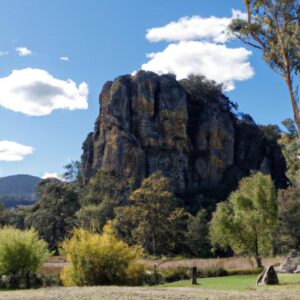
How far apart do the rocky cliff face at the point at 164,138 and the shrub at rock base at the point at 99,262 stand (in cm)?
5215

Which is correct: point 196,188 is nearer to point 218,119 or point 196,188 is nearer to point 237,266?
point 218,119

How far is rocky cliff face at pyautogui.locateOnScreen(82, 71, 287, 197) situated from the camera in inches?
3214

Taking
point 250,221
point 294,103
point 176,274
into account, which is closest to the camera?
point 294,103

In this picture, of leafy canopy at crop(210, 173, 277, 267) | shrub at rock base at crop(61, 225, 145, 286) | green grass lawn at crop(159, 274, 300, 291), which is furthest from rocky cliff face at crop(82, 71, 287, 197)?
shrub at rock base at crop(61, 225, 145, 286)

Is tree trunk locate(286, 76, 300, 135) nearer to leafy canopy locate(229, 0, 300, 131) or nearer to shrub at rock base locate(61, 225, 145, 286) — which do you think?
leafy canopy locate(229, 0, 300, 131)

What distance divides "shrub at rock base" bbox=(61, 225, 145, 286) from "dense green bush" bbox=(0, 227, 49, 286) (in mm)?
4117

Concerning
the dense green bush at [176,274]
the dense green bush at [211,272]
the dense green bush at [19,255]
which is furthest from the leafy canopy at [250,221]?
the dense green bush at [19,255]

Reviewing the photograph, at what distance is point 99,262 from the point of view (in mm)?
26734

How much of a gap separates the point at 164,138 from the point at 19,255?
2128 inches

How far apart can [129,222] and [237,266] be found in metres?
24.4

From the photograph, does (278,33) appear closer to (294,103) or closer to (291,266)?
(294,103)

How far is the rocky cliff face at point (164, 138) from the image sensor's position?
81625 mm

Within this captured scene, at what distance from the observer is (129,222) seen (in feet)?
209

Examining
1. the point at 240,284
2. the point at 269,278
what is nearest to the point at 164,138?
the point at 240,284
